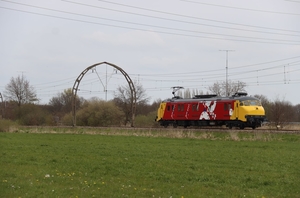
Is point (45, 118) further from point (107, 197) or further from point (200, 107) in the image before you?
point (107, 197)

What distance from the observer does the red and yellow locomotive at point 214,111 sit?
3456cm

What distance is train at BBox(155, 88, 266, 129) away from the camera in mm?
34594

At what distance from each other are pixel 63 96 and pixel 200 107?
49.9m

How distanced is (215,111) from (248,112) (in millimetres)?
3299

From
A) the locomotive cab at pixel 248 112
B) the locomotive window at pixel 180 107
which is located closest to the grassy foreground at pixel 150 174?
the locomotive cab at pixel 248 112

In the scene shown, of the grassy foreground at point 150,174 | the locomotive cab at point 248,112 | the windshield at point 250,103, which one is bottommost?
the grassy foreground at point 150,174

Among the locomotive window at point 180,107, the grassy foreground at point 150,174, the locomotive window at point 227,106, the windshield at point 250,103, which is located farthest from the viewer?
the locomotive window at point 180,107

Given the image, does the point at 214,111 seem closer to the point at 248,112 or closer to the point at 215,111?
the point at 215,111

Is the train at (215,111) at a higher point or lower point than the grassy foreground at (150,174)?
higher

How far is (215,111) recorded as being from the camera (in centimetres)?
3631

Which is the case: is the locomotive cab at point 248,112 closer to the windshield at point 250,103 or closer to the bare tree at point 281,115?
the windshield at point 250,103

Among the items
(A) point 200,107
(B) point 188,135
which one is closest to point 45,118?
(A) point 200,107

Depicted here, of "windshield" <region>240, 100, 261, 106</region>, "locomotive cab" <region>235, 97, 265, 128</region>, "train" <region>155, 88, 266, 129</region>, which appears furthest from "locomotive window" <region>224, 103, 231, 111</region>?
"windshield" <region>240, 100, 261, 106</region>

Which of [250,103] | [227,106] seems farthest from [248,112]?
[227,106]
